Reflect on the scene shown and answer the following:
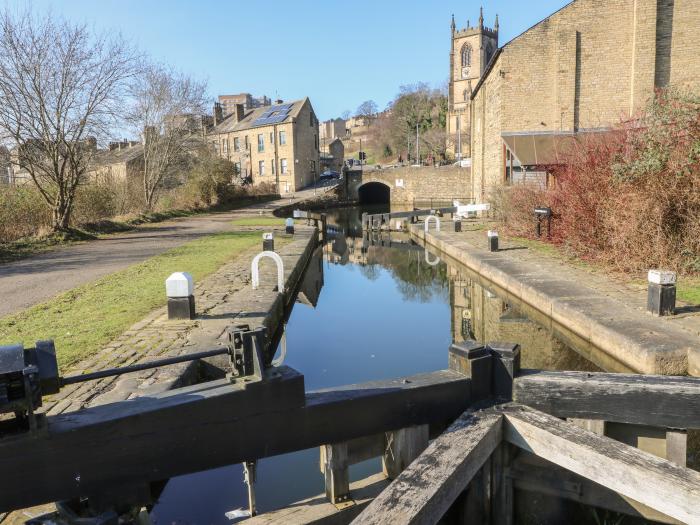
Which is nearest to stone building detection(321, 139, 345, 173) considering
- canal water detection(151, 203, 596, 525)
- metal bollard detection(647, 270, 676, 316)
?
canal water detection(151, 203, 596, 525)

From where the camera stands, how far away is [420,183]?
4919 centimetres

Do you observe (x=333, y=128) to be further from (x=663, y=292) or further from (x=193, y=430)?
(x=193, y=430)

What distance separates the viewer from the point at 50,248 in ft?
50.8

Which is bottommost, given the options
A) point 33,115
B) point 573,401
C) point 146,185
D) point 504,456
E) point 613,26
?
point 504,456

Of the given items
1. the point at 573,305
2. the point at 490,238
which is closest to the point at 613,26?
the point at 490,238

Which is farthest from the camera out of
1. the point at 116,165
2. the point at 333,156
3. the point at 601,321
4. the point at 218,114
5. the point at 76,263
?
the point at 333,156

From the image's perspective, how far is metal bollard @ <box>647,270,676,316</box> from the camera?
24.2ft

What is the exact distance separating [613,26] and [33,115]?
23522mm

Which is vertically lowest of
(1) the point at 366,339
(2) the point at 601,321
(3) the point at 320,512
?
(1) the point at 366,339

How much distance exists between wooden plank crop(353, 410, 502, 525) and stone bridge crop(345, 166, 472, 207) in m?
43.3

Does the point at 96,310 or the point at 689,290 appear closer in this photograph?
the point at 96,310

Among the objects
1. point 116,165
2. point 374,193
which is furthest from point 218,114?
point 116,165

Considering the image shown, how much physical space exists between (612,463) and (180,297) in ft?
18.6

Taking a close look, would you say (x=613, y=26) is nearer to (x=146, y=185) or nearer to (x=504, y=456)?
(x=146, y=185)
